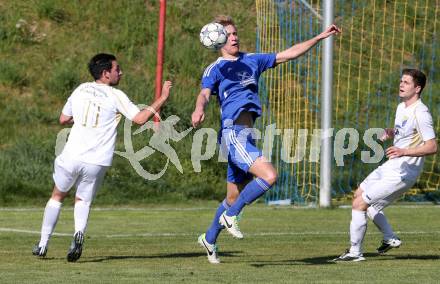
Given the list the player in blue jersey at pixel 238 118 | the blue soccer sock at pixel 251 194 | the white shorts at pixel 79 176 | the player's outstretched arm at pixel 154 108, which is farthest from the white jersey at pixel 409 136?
the white shorts at pixel 79 176

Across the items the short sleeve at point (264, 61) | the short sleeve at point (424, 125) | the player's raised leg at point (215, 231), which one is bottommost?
the player's raised leg at point (215, 231)

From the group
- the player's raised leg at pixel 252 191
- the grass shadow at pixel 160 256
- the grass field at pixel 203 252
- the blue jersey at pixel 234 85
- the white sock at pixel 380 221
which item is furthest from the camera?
the white sock at pixel 380 221

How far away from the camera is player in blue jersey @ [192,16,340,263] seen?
9570 millimetres

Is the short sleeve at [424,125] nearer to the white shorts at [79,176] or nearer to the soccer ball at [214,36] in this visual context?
the soccer ball at [214,36]

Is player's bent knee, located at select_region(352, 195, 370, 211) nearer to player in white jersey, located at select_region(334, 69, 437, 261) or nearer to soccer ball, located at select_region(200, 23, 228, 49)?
player in white jersey, located at select_region(334, 69, 437, 261)

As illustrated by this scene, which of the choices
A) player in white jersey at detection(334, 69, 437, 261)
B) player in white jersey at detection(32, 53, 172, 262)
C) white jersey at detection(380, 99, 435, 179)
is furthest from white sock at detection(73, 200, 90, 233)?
white jersey at detection(380, 99, 435, 179)

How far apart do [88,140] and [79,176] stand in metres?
0.36

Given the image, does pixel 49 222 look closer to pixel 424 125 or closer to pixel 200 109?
pixel 200 109

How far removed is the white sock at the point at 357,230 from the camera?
10.1m

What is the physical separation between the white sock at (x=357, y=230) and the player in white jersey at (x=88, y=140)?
86.1 inches

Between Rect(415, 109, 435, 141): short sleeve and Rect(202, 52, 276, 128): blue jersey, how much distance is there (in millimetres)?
1479

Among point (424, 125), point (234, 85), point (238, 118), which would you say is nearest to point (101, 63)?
point (234, 85)

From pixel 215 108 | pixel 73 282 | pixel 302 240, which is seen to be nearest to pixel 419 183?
pixel 215 108

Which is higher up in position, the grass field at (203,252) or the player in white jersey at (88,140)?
the player in white jersey at (88,140)
